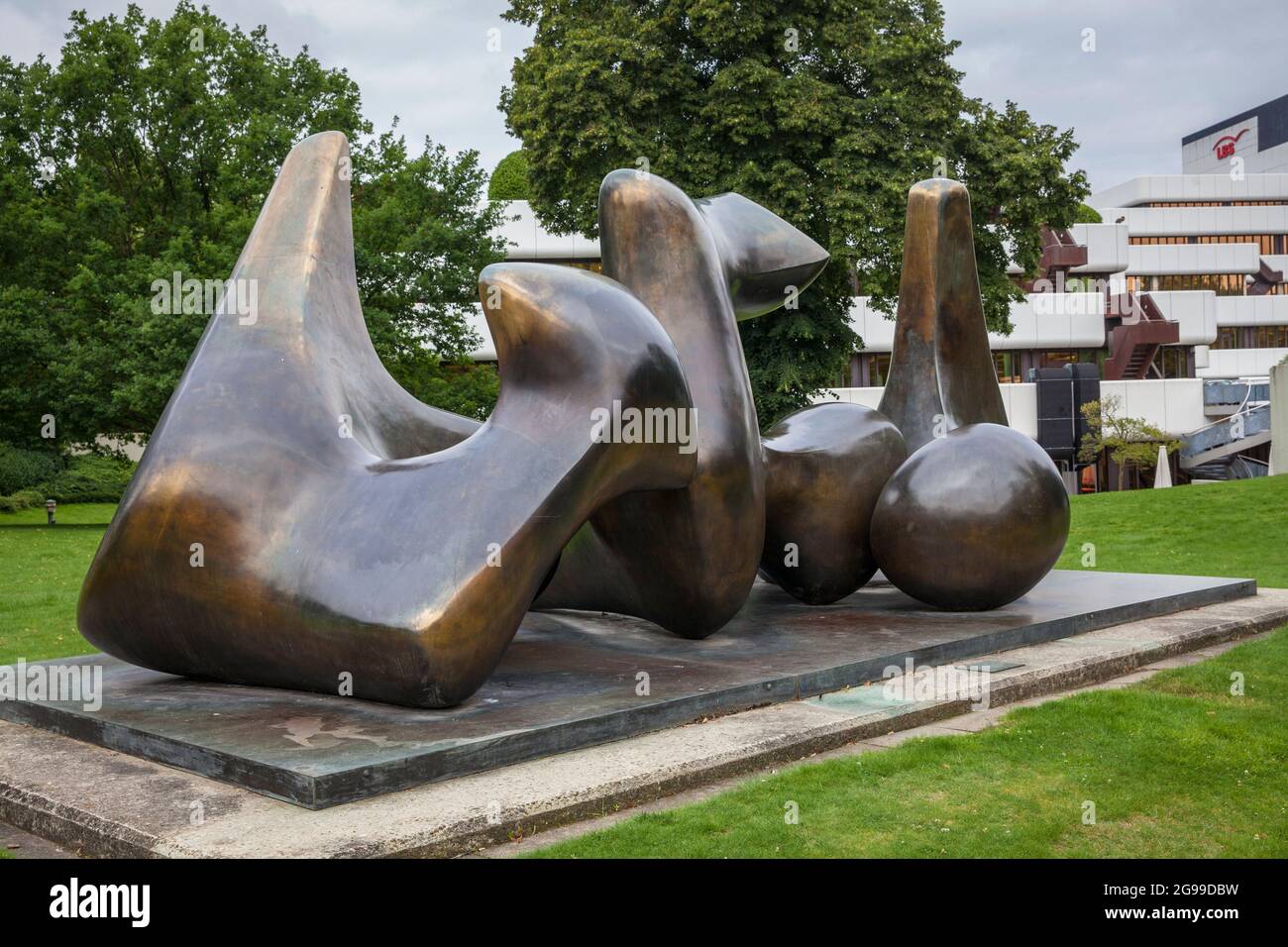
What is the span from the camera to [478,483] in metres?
6.53

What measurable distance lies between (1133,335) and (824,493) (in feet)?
141

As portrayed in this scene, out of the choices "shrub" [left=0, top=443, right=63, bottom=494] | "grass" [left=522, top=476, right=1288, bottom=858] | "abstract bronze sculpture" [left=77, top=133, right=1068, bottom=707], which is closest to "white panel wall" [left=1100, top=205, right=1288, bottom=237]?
"shrub" [left=0, top=443, right=63, bottom=494]

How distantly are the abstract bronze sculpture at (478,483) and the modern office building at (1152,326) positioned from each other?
2192 cm

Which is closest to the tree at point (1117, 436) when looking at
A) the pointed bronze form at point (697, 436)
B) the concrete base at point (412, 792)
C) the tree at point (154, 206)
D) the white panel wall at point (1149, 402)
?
the white panel wall at point (1149, 402)

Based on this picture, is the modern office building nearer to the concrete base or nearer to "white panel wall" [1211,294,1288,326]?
"white panel wall" [1211,294,1288,326]

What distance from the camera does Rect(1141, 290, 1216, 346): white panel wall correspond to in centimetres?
5166

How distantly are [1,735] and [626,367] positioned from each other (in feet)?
13.5

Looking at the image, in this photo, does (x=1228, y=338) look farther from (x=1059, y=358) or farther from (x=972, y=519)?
(x=972, y=519)

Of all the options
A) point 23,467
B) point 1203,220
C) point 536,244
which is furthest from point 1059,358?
point 23,467

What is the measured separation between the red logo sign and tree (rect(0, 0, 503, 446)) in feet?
243

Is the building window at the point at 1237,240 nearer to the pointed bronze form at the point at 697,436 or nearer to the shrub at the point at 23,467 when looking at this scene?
the shrub at the point at 23,467

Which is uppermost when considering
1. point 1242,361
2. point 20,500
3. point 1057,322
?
point 1057,322

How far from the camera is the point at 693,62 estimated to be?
25.9 m

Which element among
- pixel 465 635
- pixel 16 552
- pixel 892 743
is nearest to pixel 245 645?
pixel 465 635
